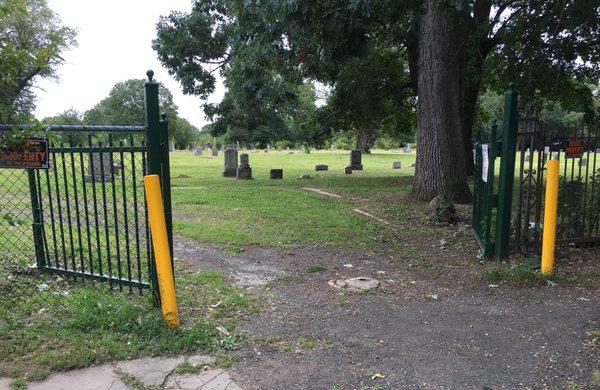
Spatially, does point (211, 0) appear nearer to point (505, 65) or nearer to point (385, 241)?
point (505, 65)

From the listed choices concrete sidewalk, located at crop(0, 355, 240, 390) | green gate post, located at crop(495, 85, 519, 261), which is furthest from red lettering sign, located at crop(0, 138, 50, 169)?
green gate post, located at crop(495, 85, 519, 261)

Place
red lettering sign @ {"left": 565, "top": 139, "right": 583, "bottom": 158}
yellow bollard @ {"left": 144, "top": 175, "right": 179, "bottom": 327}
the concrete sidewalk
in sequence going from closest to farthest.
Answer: the concrete sidewalk → yellow bollard @ {"left": 144, "top": 175, "right": 179, "bottom": 327} → red lettering sign @ {"left": 565, "top": 139, "right": 583, "bottom": 158}

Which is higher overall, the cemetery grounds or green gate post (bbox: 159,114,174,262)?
green gate post (bbox: 159,114,174,262)

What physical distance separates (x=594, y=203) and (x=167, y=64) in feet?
65.8

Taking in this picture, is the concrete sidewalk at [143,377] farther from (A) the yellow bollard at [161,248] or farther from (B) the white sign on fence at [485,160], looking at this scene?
(B) the white sign on fence at [485,160]

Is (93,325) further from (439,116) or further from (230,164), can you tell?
(230,164)

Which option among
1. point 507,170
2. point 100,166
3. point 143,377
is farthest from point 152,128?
point 507,170

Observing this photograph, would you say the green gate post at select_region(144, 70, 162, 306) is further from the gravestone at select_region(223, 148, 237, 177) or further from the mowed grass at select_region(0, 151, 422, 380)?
the gravestone at select_region(223, 148, 237, 177)

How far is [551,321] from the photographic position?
4234 mm

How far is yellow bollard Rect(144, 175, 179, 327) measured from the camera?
3742 mm

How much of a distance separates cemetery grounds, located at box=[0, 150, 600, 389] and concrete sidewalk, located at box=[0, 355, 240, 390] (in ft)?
0.31

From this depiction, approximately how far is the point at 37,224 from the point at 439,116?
8.37 meters

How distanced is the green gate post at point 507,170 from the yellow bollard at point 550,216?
44 centimetres

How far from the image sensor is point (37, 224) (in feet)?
16.2
